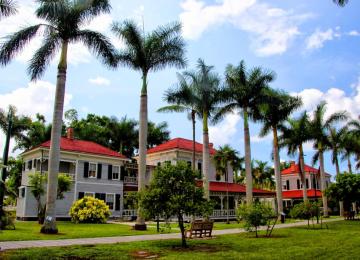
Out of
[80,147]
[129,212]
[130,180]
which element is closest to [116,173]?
[130,180]

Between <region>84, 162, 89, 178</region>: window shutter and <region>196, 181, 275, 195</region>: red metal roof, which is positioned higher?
<region>84, 162, 89, 178</region>: window shutter

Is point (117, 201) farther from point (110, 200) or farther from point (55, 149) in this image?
point (55, 149)

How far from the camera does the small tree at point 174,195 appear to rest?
14766mm

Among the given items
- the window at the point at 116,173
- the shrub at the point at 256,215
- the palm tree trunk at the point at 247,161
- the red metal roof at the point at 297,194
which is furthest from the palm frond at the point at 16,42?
the red metal roof at the point at 297,194

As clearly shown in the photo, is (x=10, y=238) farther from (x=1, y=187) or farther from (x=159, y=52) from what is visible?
(x=159, y=52)

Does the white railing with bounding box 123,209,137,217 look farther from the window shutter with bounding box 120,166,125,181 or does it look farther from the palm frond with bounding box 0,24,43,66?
the palm frond with bounding box 0,24,43,66

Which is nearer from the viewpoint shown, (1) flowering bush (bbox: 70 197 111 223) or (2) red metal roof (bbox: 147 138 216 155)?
(1) flowering bush (bbox: 70 197 111 223)

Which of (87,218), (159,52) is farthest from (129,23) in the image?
(87,218)

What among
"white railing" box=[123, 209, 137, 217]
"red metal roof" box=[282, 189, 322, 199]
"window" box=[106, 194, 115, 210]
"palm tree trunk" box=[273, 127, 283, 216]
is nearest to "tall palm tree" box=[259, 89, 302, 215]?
"palm tree trunk" box=[273, 127, 283, 216]

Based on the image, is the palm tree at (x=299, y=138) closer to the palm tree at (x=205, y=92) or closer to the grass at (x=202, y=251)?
the palm tree at (x=205, y=92)

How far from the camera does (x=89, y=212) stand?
31.4m

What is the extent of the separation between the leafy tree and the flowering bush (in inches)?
837

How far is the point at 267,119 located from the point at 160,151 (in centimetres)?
1341

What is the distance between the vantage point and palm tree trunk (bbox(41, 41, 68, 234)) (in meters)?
19.3
